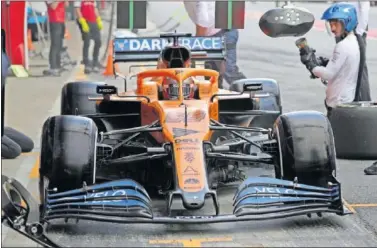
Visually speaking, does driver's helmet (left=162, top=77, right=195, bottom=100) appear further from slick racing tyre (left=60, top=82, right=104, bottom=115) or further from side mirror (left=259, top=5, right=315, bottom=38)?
side mirror (left=259, top=5, right=315, bottom=38)

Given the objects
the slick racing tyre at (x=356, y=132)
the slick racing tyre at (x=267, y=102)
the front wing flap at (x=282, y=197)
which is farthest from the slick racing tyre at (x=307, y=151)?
the slick racing tyre at (x=356, y=132)

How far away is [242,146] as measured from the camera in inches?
363

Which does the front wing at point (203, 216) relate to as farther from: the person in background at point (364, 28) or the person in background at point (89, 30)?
the person in background at point (89, 30)

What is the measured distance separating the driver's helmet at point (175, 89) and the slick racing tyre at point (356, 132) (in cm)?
251

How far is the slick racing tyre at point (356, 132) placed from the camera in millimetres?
10875

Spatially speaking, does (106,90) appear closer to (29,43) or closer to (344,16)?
(344,16)

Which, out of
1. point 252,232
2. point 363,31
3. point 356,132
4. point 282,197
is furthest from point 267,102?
point 252,232

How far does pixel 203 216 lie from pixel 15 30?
39.0 ft

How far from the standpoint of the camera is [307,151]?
8.05 m

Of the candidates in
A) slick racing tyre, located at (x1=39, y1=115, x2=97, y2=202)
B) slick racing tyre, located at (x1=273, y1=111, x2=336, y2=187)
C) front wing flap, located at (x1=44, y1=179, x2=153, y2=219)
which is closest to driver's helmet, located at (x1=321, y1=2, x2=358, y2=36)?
slick racing tyre, located at (x1=273, y1=111, x2=336, y2=187)

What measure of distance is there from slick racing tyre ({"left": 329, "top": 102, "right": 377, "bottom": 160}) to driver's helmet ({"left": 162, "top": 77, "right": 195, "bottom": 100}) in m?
2.51

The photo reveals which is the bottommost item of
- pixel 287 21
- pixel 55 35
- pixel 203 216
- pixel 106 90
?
pixel 203 216

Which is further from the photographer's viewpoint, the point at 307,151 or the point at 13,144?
the point at 13,144

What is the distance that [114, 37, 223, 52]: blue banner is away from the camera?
10.3 metres
